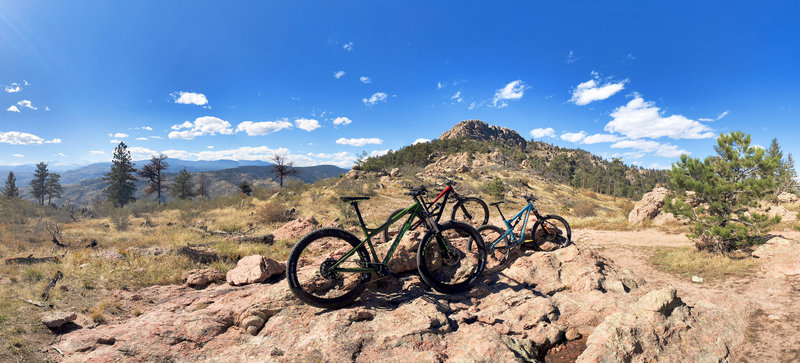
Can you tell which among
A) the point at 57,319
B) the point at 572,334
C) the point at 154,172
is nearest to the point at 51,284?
the point at 57,319

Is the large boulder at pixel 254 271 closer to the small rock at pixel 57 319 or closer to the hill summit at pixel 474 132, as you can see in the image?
the small rock at pixel 57 319

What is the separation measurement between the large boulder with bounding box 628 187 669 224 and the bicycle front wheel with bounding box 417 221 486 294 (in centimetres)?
1744

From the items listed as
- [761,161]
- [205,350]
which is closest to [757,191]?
[761,161]

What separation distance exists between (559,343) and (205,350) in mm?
4662

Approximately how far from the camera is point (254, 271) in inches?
235

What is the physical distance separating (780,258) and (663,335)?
7351 millimetres

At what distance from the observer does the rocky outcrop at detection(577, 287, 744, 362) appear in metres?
3.40

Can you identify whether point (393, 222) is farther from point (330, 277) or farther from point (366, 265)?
point (330, 277)

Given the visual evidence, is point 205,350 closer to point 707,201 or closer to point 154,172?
point 707,201

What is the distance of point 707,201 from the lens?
10.4 metres

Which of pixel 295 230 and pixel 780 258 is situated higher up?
pixel 780 258

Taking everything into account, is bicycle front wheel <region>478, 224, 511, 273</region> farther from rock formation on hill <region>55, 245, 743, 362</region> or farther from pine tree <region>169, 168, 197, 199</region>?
pine tree <region>169, 168, 197, 199</region>

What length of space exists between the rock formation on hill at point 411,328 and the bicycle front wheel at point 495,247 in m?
1.08

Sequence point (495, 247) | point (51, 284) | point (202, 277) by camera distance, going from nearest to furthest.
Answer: point (51, 284), point (495, 247), point (202, 277)
